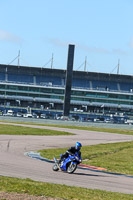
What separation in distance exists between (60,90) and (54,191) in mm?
139296

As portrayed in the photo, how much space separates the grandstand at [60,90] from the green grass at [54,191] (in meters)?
131

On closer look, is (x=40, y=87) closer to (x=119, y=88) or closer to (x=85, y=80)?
(x=85, y=80)

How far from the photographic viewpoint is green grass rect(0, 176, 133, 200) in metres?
14.7

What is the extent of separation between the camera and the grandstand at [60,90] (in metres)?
153

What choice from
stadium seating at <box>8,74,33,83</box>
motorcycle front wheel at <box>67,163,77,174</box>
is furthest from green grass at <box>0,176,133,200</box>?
stadium seating at <box>8,74,33,83</box>

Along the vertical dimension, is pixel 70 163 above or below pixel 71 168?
above

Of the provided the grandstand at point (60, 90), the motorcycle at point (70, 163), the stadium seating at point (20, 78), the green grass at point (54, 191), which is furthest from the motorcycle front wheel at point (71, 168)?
the stadium seating at point (20, 78)

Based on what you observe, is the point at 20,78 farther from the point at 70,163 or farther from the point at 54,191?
the point at 54,191

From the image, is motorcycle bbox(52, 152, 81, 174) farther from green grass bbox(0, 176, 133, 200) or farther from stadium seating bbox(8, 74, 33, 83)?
stadium seating bbox(8, 74, 33, 83)

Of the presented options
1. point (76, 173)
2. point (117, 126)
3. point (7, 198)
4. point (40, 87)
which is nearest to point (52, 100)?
point (40, 87)

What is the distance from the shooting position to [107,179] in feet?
70.5

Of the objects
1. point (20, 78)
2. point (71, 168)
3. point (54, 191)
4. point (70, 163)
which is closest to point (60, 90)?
point (20, 78)

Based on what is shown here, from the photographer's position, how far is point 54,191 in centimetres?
1547

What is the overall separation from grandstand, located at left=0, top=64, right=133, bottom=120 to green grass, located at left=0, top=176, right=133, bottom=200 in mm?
130768
